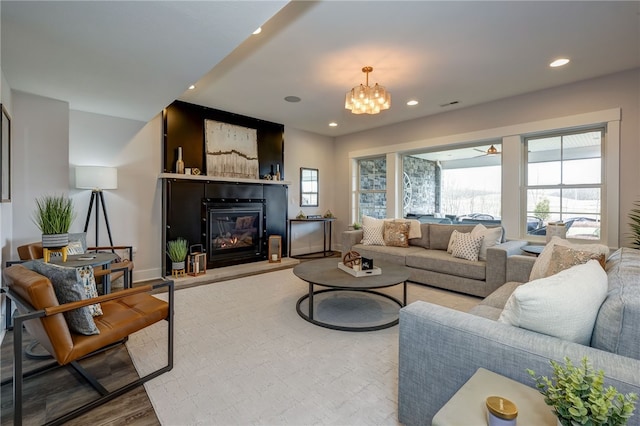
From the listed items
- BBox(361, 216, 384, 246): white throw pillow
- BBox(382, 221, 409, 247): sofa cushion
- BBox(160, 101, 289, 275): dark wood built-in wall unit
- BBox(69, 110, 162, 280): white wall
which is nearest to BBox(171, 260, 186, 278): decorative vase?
BBox(160, 101, 289, 275): dark wood built-in wall unit

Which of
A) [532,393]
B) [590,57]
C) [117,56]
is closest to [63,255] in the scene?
[117,56]

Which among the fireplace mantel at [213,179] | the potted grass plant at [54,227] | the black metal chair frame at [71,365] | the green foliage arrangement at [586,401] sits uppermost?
the fireplace mantel at [213,179]

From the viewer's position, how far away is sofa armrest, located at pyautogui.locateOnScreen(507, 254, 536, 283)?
3047 mm

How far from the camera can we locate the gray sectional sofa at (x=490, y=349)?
3.56 feet

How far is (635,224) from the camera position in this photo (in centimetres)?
339

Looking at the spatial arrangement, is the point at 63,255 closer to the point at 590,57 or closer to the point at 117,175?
the point at 117,175

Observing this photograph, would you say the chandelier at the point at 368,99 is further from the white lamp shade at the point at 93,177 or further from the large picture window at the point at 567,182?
the white lamp shade at the point at 93,177

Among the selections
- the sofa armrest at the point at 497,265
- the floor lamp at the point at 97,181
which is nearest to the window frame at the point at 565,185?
the sofa armrest at the point at 497,265

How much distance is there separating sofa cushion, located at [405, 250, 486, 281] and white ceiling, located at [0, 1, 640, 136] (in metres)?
2.25

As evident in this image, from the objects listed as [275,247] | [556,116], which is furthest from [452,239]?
[275,247]

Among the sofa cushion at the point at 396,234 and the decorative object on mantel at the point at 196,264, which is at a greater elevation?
the sofa cushion at the point at 396,234

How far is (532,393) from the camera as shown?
102 centimetres

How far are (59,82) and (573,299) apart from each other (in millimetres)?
4334

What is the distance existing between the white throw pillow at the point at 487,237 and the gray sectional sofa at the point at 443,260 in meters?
0.10
